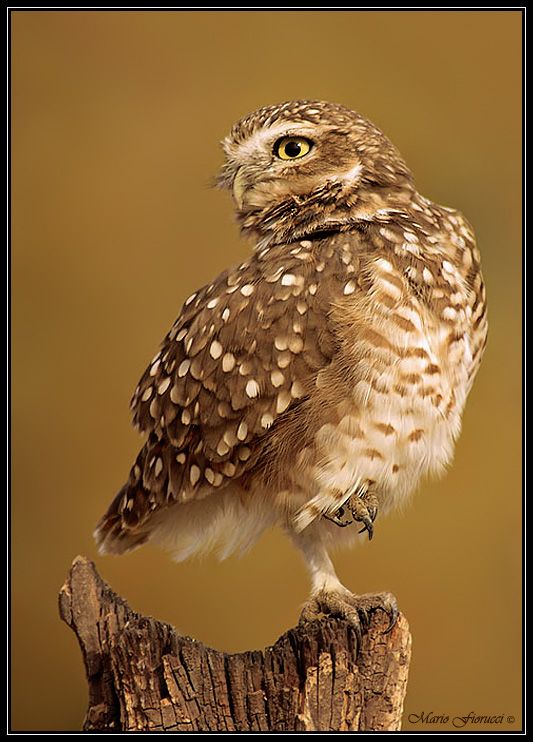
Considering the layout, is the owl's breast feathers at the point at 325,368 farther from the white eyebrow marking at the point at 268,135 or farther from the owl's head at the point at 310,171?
the white eyebrow marking at the point at 268,135

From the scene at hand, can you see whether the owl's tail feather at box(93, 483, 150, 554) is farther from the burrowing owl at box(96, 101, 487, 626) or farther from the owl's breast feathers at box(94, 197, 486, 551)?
the owl's breast feathers at box(94, 197, 486, 551)

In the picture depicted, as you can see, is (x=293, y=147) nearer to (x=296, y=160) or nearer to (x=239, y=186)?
(x=296, y=160)

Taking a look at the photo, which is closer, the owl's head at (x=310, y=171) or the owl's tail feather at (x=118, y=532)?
the owl's head at (x=310, y=171)

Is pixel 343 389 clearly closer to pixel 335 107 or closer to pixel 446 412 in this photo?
pixel 446 412

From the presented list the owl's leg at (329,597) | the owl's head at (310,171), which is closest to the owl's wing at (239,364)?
the owl's head at (310,171)

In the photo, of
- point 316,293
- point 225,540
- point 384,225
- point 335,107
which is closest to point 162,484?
point 225,540
